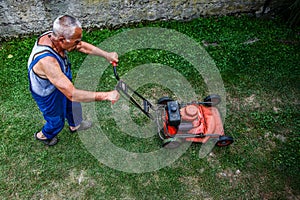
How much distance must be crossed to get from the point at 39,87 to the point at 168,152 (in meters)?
1.91

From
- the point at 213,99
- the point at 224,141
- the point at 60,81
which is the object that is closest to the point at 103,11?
the point at 213,99

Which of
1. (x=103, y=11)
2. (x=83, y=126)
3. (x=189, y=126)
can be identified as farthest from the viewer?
(x=103, y=11)

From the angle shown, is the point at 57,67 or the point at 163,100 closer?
the point at 57,67

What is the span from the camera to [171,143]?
3.86 m

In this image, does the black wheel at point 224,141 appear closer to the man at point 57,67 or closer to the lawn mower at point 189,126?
the lawn mower at point 189,126

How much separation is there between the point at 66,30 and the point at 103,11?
9.76 ft

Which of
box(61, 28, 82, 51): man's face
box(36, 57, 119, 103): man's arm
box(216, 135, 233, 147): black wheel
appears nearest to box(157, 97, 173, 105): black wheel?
box(216, 135, 233, 147): black wheel

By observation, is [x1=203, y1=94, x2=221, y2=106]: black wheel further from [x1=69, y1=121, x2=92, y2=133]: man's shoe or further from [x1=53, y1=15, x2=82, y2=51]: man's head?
[x1=53, y1=15, x2=82, y2=51]: man's head

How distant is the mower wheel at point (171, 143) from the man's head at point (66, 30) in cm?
177

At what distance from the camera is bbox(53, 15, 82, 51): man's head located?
2.64 meters

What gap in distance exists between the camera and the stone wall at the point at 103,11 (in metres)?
5.12

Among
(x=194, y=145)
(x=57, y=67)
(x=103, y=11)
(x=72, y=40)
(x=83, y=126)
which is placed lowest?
(x=194, y=145)

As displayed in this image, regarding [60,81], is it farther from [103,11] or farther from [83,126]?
[103,11]

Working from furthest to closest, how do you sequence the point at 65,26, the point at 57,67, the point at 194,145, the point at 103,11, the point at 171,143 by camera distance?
the point at 103,11 < the point at 194,145 < the point at 171,143 < the point at 57,67 < the point at 65,26
